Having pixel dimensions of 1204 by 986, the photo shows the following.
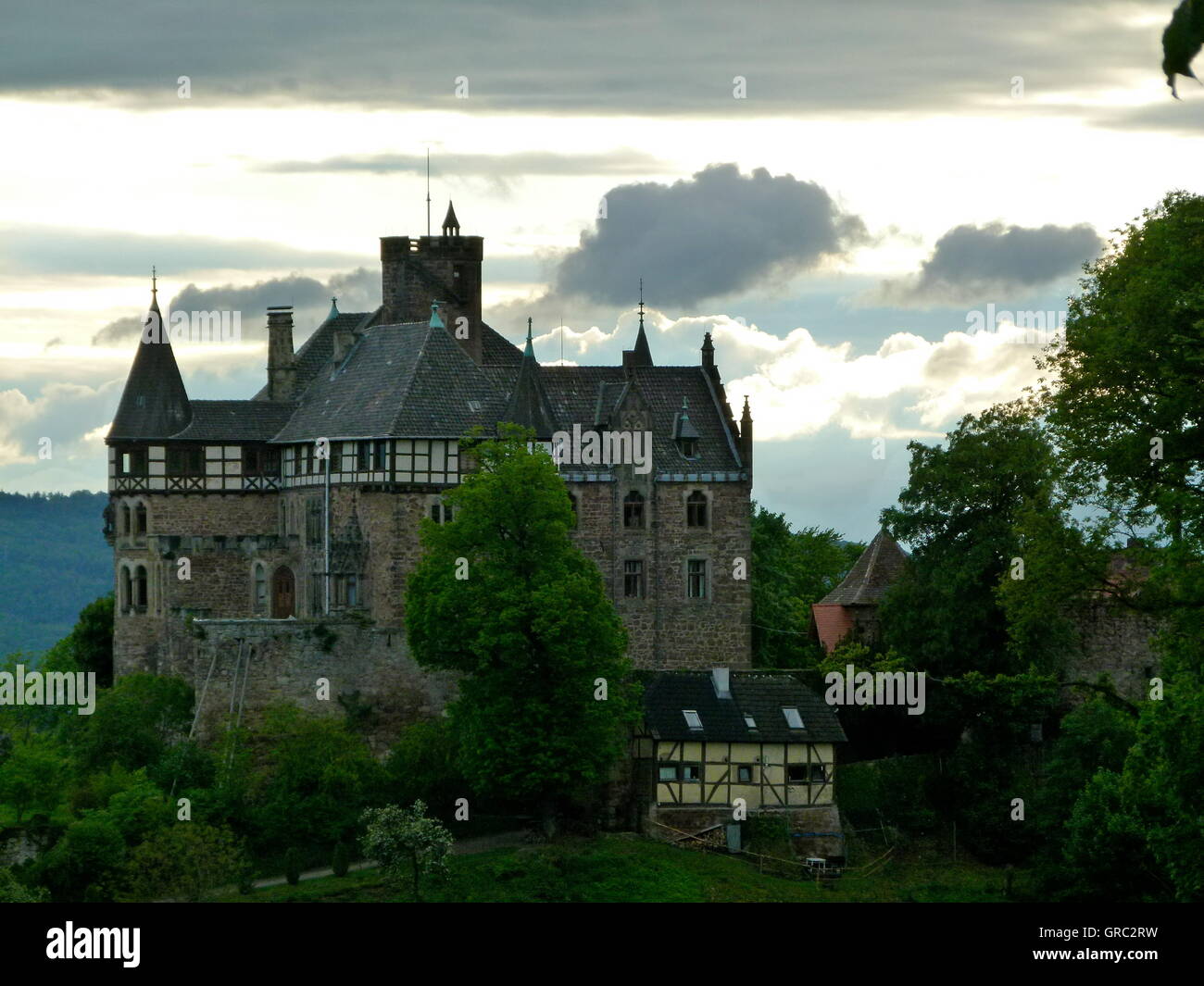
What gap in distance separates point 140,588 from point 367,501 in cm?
864

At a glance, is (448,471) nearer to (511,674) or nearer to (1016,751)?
(511,674)

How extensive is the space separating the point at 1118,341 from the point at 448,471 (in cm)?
2595

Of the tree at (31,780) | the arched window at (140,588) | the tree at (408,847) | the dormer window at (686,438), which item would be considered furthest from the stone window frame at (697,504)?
the tree at (31,780)

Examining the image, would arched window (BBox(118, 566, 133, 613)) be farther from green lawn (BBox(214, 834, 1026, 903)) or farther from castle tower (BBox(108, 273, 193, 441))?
green lawn (BBox(214, 834, 1026, 903))

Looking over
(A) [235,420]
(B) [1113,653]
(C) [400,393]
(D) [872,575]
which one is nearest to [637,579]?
(C) [400,393]

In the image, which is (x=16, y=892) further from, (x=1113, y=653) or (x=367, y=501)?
(x=1113, y=653)

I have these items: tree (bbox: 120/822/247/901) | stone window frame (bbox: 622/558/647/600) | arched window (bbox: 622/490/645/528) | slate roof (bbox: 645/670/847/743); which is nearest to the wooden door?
stone window frame (bbox: 622/558/647/600)

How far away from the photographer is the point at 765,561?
83438mm

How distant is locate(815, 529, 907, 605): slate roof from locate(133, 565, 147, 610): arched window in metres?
22.2

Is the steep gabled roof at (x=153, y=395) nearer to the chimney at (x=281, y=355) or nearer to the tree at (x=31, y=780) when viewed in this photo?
the chimney at (x=281, y=355)

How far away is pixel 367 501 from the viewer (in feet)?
229

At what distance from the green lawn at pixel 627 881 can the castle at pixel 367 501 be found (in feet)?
28.4

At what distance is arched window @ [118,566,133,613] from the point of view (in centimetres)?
7338
